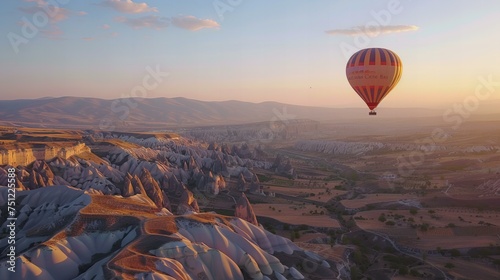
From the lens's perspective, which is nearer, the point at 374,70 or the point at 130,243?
the point at 130,243

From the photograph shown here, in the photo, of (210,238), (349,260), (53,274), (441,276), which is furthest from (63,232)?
(441,276)

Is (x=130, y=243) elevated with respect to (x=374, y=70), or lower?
lower

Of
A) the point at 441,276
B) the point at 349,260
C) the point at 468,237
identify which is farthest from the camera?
the point at 468,237

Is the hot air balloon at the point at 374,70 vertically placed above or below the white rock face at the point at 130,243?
above

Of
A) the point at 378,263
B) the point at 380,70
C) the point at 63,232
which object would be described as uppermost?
the point at 380,70

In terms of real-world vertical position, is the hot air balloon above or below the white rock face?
above

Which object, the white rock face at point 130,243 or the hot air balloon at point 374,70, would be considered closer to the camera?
the white rock face at point 130,243

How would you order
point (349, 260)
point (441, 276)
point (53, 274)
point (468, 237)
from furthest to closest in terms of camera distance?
point (468, 237), point (349, 260), point (441, 276), point (53, 274)

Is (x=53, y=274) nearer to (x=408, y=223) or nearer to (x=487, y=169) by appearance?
(x=408, y=223)
